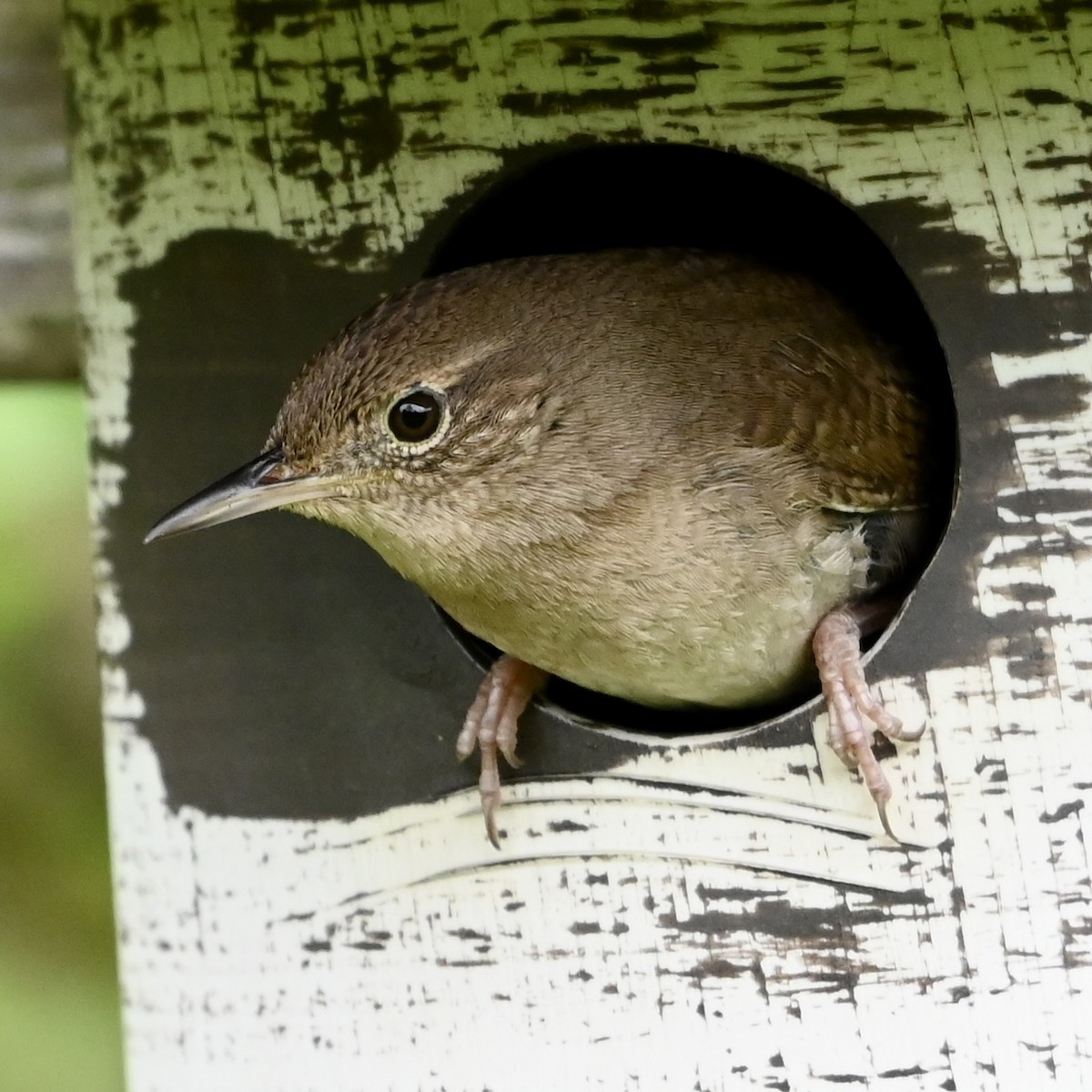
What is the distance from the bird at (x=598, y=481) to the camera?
6.22ft

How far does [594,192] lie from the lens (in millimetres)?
2631

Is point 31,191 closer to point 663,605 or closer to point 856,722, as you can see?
point 663,605

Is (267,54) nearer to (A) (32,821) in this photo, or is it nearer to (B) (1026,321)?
(B) (1026,321)

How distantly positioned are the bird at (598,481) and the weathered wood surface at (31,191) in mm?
935

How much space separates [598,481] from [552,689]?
0.54 metres

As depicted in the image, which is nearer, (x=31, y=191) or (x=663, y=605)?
(x=663, y=605)

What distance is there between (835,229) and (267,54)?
107 cm

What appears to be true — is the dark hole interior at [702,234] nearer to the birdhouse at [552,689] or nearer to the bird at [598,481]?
the birdhouse at [552,689]

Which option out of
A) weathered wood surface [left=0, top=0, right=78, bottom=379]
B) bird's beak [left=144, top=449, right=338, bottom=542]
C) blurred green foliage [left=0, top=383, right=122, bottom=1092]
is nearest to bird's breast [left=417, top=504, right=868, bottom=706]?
bird's beak [left=144, top=449, right=338, bottom=542]

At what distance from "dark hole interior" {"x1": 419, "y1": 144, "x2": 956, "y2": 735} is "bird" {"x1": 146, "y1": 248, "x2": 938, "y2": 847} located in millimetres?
233

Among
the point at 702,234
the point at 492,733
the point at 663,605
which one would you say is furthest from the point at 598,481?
the point at 702,234

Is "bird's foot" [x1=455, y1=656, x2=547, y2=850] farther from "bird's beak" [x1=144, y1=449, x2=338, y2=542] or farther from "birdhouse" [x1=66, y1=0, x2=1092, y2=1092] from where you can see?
"bird's beak" [x1=144, y1=449, x2=338, y2=542]

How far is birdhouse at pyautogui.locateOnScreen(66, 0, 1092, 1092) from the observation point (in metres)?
1.88

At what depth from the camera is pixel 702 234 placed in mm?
2779
